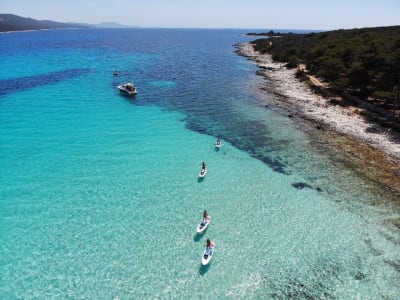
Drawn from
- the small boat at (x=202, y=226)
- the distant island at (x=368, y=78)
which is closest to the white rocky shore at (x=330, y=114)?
the distant island at (x=368, y=78)

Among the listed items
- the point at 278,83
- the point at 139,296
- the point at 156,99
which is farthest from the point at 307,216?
the point at 278,83

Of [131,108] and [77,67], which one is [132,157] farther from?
[77,67]

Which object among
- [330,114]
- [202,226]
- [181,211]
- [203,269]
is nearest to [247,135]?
[330,114]

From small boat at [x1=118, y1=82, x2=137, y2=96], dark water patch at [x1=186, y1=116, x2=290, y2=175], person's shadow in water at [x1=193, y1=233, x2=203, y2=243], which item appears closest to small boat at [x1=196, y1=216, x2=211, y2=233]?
person's shadow in water at [x1=193, y1=233, x2=203, y2=243]

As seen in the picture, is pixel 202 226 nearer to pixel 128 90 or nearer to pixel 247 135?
pixel 247 135

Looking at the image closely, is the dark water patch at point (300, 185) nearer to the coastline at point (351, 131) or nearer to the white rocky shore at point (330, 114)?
the coastline at point (351, 131)

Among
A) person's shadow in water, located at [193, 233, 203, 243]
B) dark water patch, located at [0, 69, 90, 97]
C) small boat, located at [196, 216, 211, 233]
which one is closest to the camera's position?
person's shadow in water, located at [193, 233, 203, 243]

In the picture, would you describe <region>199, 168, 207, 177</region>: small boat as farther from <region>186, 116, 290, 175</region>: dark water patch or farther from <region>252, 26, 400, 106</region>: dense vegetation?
<region>252, 26, 400, 106</region>: dense vegetation
